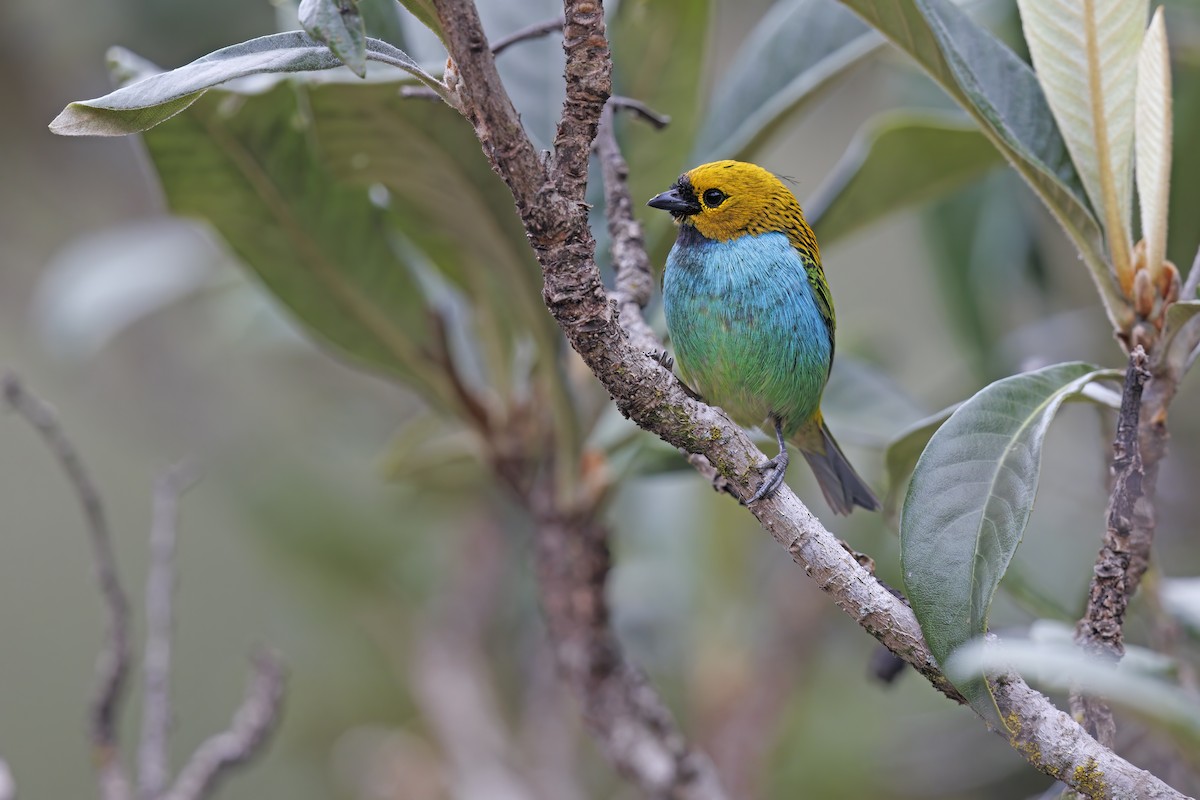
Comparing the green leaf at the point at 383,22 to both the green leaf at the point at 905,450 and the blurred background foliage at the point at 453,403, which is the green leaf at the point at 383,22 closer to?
the blurred background foliage at the point at 453,403

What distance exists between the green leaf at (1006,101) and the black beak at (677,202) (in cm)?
30

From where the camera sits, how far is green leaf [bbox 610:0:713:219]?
1.68 m

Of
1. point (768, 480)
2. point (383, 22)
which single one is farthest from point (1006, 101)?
point (383, 22)

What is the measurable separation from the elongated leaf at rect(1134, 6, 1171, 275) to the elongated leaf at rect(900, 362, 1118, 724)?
201 mm

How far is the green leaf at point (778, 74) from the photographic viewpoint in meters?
1.59

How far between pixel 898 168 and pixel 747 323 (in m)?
0.43

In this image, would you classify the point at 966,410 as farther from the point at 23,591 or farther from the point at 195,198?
the point at 23,591

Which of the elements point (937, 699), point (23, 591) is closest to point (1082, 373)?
point (937, 699)

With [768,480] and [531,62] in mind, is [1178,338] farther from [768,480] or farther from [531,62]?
[531,62]

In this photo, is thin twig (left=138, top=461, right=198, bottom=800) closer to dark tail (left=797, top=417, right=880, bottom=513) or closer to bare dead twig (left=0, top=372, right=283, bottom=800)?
bare dead twig (left=0, top=372, right=283, bottom=800)

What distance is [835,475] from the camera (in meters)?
1.54

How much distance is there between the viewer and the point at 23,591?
4410mm

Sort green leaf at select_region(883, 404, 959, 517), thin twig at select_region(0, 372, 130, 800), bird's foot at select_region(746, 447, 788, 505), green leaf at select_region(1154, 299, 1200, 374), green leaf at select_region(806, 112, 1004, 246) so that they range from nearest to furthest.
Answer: bird's foot at select_region(746, 447, 788, 505), green leaf at select_region(1154, 299, 1200, 374), green leaf at select_region(883, 404, 959, 517), thin twig at select_region(0, 372, 130, 800), green leaf at select_region(806, 112, 1004, 246)

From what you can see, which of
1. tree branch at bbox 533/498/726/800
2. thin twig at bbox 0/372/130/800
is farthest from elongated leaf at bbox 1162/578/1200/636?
thin twig at bbox 0/372/130/800
